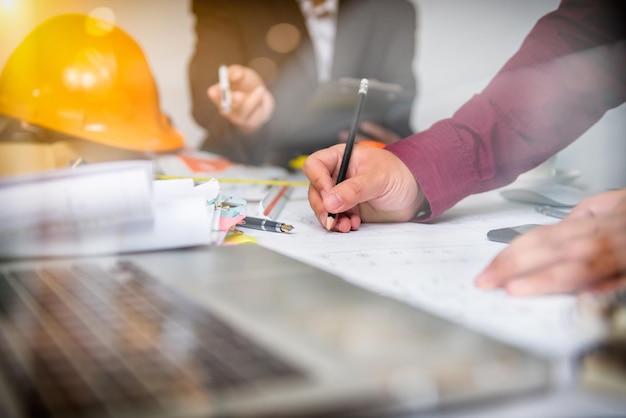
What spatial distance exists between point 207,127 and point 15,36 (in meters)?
0.40

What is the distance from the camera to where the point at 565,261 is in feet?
1.50

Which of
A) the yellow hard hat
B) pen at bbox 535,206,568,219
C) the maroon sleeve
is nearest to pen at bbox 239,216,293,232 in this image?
the maroon sleeve

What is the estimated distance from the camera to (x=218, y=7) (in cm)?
138

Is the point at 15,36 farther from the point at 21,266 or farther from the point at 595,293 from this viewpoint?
the point at 595,293

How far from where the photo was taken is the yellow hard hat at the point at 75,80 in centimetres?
102

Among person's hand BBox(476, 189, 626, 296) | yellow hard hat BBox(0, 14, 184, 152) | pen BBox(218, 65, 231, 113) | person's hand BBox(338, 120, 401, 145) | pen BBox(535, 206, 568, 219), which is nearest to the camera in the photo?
person's hand BBox(476, 189, 626, 296)

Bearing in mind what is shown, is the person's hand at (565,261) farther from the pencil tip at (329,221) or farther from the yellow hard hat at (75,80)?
the yellow hard hat at (75,80)

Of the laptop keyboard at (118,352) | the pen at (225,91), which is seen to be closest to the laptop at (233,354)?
the laptop keyboard at (118,352)

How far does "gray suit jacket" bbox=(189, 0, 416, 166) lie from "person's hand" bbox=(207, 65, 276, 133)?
0.8 inches

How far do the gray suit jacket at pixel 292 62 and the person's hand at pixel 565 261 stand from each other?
0.83 metres

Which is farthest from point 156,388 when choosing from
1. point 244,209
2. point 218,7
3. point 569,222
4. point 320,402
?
point 218,7

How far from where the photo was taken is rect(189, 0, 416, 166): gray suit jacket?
129 centimetres

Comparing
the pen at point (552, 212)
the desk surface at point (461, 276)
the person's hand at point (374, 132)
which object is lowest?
the pen at point (552, 212)

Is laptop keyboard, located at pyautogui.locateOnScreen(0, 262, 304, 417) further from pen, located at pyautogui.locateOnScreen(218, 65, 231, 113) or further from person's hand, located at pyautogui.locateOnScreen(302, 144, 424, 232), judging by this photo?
pen, located at pyautogui.locateOnScreen(218, 65, 231, 113)
